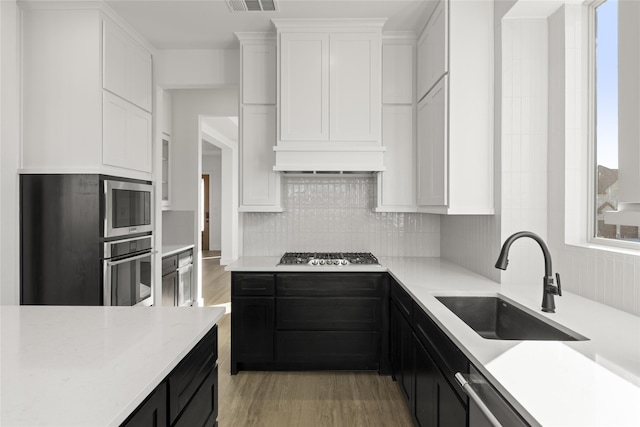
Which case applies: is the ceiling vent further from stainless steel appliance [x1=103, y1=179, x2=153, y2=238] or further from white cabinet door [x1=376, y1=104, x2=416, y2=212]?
stainless steel appliance [x1=103, y1=179, x2=153, y2=238]

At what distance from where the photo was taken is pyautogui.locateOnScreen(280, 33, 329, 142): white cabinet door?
3.28m

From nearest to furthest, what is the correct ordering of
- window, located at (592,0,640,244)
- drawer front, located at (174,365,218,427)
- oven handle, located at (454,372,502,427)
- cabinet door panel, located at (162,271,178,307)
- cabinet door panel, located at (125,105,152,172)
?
oven handle, located at (454,372,502,427)
drawer front, located at (174,365,218,427)
window, located at (592,0,640,244)
cabinet door panel, located at (125,105,152,172)
cabinet door panel, located at (162,271,178,307)

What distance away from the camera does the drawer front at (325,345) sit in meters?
3.15

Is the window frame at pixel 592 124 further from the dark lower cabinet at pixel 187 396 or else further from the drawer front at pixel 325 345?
the dark lower cabinet at pixel 187 396

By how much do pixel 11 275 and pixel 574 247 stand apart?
3570 mm

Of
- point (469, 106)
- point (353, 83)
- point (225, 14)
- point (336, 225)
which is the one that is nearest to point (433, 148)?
point (469, 106)

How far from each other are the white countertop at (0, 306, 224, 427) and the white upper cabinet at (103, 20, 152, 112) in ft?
6.55

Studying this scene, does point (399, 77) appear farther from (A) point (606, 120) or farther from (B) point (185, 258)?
(B) point (185, 258)

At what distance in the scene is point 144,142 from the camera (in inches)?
143

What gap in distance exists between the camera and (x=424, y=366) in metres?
2.06

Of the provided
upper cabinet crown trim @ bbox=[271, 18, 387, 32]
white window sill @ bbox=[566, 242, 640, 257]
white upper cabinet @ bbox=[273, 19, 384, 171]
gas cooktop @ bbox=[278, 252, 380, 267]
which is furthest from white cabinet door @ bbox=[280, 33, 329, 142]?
white window sill @ bbox=[566, 242, 640, 257]

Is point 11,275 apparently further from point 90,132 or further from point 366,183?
point 366,183

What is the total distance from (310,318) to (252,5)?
2.35 meters

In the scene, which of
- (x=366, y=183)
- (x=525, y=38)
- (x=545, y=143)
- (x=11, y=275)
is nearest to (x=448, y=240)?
(x=366, y=183)
